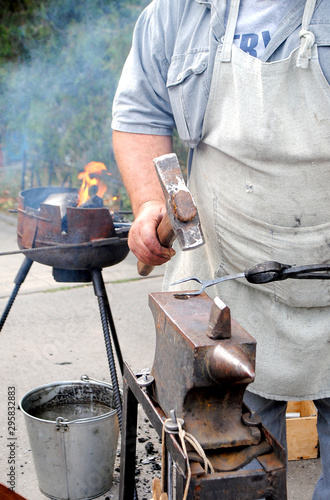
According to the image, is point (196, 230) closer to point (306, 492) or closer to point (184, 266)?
point (184, 266)

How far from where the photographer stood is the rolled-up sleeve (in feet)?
5.76

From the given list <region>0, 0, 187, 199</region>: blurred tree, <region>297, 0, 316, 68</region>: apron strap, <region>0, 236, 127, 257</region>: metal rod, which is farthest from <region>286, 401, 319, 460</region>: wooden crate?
<region>0, 0, 187, 199</region>: blurred tree

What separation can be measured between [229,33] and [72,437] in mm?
1605

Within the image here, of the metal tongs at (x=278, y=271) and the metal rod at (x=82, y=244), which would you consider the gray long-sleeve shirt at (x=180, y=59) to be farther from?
the metal rod at (x=82, y=244)

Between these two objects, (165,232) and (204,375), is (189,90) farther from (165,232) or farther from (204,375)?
(204,375)

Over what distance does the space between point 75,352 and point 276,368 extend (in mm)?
2210

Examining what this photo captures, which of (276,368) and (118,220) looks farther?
(118,220)

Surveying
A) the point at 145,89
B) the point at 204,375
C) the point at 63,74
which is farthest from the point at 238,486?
the point at 63,74

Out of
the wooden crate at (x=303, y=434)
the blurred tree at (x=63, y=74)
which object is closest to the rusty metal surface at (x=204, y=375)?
the wooden crate at (x=303, y=434)

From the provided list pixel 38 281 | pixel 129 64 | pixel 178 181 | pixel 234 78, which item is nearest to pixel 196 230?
pixel 178 181

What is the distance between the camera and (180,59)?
1641 millimetres

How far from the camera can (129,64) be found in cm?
183

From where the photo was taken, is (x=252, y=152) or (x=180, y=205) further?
(x=252, y=152)

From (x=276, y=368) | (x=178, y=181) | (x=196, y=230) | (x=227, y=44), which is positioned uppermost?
(x=227, y=44)
